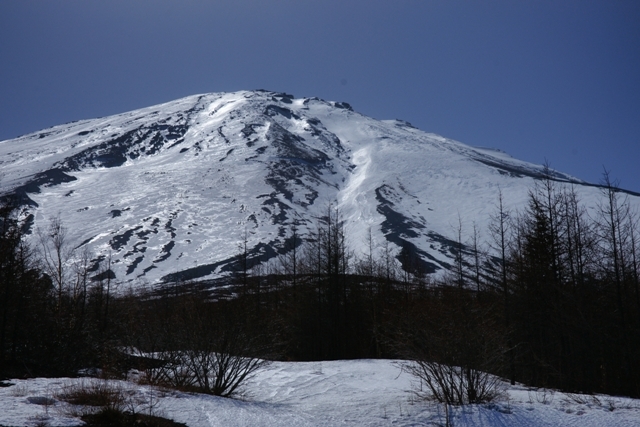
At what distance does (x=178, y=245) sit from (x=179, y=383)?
272ft

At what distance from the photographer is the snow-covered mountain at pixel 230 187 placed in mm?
90375

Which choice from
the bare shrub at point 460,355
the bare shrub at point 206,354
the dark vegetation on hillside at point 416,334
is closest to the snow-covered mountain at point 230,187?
the dark vegetation on hillside at point 416,334

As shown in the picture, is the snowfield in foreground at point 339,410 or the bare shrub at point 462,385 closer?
the snowfield in foreground at point 339,410

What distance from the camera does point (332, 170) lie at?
5497 inches

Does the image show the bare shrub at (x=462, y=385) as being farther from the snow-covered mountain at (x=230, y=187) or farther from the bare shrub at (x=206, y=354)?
the snow-covered mountain at (x=230, y=187)

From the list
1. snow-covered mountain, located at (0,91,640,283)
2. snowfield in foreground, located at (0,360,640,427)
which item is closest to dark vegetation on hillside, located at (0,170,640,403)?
snowfield in foreground, located at (0,360,640,427)

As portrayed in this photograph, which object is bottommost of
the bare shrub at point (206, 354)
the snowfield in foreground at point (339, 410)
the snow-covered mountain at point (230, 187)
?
the snowfield in foreground at point (339, 410)

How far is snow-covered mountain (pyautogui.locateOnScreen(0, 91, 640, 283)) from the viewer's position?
90.4 meters

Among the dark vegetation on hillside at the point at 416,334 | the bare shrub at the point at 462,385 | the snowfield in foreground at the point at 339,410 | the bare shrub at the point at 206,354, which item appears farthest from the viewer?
the bare shrub at the point at 206,354

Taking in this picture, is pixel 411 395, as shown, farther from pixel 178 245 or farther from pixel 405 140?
pixel 405 140

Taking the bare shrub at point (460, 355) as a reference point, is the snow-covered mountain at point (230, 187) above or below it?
above

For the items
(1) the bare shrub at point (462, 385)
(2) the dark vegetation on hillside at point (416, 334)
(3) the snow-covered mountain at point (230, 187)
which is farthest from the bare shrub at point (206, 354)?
(3) the snow-covered mountain at point (230, 187)

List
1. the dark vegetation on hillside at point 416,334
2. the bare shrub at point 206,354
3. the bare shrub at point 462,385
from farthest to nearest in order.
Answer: the bare shrub at point 206,354
the dark vegetation on hillside at point 416,334
the bare shrub at point 462,385

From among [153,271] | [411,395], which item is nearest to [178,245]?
[153,271]
